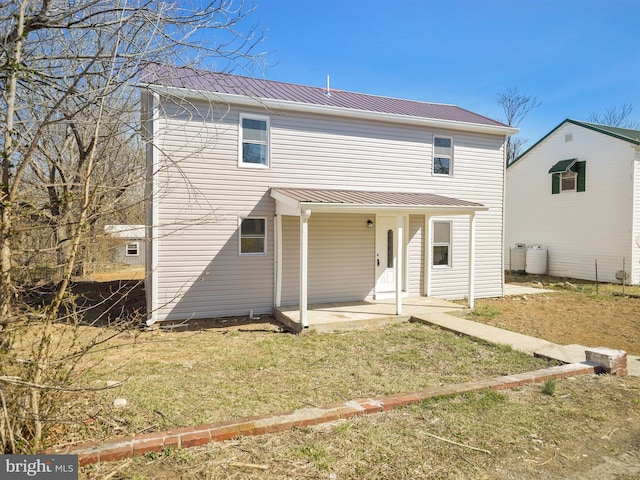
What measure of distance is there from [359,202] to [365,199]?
0.53 m

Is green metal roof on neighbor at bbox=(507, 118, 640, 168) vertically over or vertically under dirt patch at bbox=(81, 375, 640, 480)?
over

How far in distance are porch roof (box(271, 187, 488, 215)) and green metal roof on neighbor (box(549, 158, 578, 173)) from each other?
9305 millimetres

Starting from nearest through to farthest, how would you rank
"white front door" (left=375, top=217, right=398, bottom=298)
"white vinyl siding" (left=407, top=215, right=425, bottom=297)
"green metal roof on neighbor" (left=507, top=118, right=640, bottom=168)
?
"white front door" (left=375, top=217, right=398, bottom=298) < "white vinyl siding" (left=407, top=215, right=425, bottom=297) < "green metal roof on neighbor" (left=507, top=118, right=640, bottom=168)

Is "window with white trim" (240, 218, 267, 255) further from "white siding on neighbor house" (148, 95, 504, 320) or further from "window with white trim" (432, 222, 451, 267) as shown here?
"window with white trim" (432, 222, 451, 267)

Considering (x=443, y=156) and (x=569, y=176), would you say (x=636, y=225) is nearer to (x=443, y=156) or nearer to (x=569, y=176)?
(x=569, y=176)

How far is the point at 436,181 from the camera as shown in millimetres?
11055

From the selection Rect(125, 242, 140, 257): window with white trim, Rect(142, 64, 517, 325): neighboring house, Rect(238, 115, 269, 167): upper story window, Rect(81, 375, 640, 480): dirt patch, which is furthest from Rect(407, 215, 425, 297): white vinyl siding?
Rect(125, 242, 140, 257): window with white trim

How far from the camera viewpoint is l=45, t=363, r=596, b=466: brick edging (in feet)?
9.94

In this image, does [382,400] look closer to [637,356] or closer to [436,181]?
[637,356]

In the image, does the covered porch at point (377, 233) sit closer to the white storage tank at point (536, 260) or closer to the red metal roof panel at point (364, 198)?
the red metal roof panel at point (364, 198)

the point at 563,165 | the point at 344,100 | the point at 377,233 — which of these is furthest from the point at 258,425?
the point at 563,165

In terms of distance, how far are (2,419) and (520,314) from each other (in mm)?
9939

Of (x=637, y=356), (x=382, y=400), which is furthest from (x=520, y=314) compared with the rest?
(x=382, y=400)

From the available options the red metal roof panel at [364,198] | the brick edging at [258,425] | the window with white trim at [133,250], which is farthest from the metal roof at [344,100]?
the window with white trim at [133,250]
